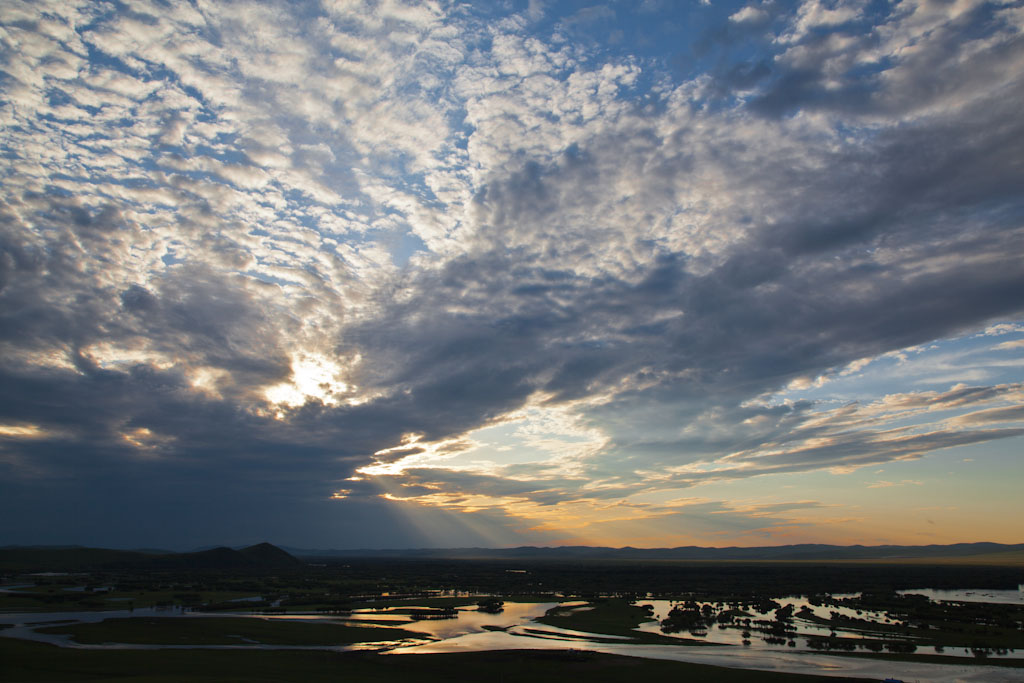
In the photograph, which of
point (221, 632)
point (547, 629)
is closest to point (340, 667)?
point (221, 632)

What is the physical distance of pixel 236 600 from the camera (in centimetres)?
10525

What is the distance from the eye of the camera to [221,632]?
228 ft

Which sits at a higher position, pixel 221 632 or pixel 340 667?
pixel 340 667

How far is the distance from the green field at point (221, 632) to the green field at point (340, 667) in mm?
6720

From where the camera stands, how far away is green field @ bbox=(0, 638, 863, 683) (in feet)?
149

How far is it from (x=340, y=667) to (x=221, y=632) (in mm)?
27971

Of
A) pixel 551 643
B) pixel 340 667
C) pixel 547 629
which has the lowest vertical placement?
pixel 547 629

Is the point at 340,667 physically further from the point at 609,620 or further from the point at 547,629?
the point at 609,620

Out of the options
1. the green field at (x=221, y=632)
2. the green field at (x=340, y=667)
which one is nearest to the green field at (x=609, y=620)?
the green field at (x=340, y=667)

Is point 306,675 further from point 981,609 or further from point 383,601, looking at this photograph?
point 981,609

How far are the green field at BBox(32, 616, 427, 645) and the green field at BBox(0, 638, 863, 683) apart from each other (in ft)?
22.0

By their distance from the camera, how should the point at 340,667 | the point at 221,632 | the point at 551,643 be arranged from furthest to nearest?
the point at 221,632 < the point at 551,643 < the point at 340,667

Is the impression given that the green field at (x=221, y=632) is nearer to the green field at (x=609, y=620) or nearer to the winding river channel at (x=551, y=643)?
the winding river channel at (x=551, y=643)

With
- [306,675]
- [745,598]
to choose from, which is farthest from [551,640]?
[745,598]
